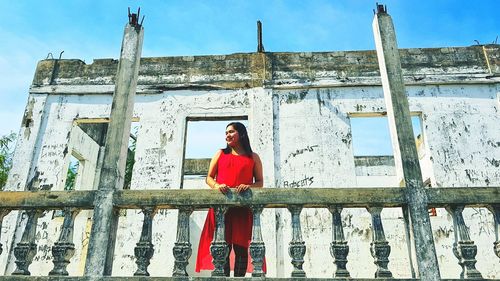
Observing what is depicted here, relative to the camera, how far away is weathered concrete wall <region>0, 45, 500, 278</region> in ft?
A: 22.4

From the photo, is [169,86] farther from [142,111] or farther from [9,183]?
[9,183]

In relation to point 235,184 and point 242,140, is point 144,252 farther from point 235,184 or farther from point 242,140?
point 242,140

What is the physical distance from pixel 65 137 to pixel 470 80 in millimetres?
8548

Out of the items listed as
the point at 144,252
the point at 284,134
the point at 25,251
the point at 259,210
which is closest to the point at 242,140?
the point at 259,210

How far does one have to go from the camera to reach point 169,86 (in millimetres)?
8156

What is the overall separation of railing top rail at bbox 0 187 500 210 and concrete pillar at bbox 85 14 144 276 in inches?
3.9

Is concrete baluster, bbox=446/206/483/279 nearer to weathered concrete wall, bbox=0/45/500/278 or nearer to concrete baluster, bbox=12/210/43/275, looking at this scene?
concrete baluster, bbox=12/210/43/275

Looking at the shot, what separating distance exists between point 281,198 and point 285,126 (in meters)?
4.98

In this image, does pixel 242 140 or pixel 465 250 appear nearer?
pixel 465 250

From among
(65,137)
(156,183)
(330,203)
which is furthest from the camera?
(65,137)

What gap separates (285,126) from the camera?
773 centimetres

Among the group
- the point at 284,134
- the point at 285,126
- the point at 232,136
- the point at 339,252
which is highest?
the point at 285,126

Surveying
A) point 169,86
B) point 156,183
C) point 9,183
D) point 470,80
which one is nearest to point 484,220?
point 470,80

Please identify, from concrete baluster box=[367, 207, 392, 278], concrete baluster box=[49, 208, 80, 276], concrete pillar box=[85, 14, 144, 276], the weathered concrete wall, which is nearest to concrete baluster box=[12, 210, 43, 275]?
concrete baluster box=[49, 208, 80, 276]
